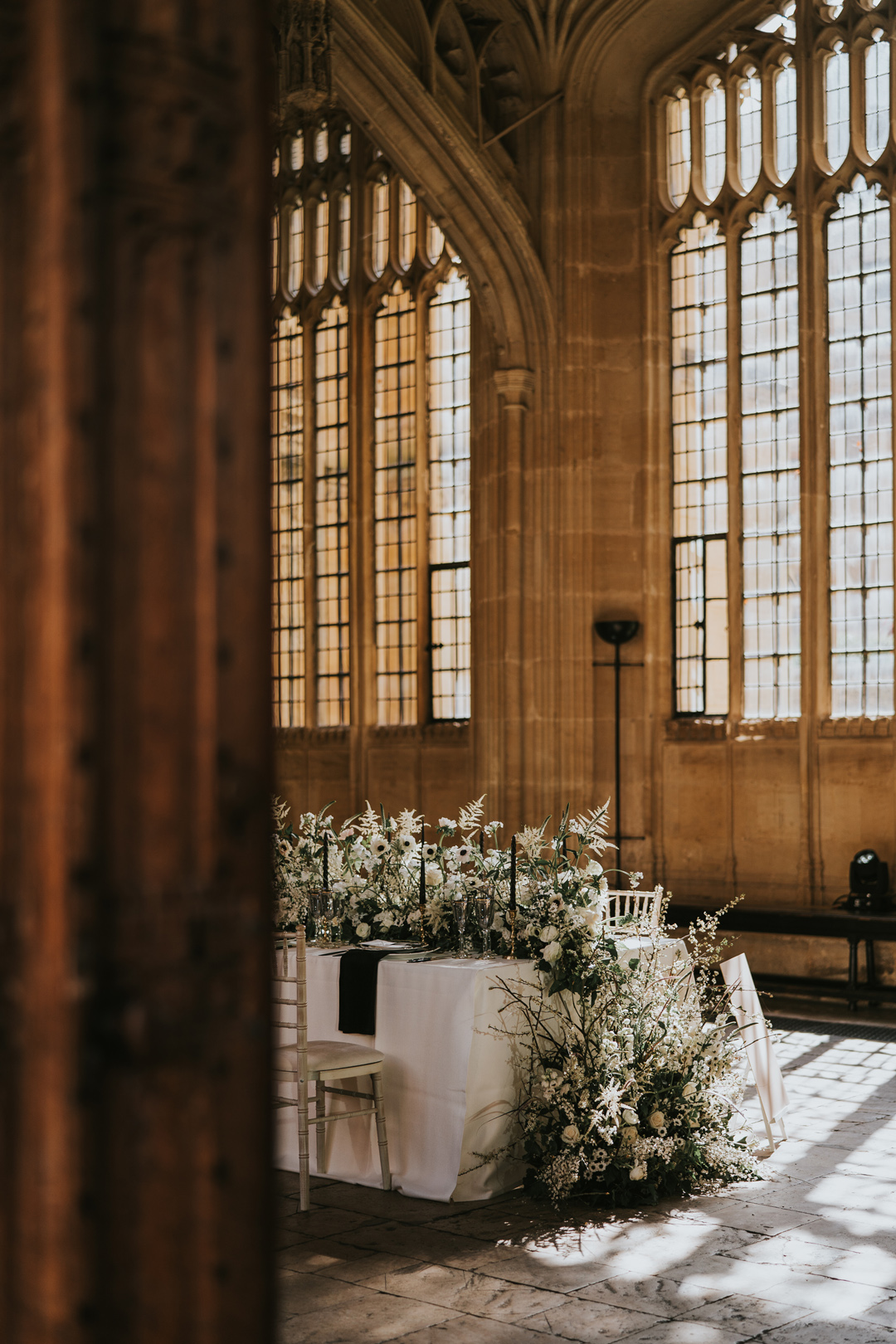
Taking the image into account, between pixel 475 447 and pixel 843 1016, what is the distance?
211 inches

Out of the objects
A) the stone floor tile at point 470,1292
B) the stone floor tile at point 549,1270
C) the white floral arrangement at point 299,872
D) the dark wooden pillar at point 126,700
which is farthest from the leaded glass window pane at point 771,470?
the dark wooden pillar at point 126,700

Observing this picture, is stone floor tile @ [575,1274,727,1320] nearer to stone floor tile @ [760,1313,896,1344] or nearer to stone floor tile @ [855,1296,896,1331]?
stone floor tile @ [760,1313,896,1344]

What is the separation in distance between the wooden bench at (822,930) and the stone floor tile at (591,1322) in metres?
5.54

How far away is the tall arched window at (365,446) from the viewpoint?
40.5 feet

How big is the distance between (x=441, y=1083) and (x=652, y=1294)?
117 cm

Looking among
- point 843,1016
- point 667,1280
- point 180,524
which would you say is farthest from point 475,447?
point 180,524

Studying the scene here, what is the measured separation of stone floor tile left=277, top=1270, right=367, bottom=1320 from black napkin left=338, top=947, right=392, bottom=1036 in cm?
116

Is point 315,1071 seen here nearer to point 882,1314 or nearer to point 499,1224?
point 499,1224

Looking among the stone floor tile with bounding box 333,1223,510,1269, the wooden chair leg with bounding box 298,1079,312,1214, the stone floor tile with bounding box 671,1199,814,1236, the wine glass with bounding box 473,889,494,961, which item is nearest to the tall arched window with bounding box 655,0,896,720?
the wine glass with bounding box 473,889,494,961

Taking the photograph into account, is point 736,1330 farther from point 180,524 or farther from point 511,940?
point 180,524

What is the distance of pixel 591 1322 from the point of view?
11.8 ft

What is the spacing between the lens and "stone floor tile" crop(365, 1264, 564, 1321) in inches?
146

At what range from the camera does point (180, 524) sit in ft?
3.18

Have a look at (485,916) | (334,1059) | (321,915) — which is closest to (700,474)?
(321,915)
